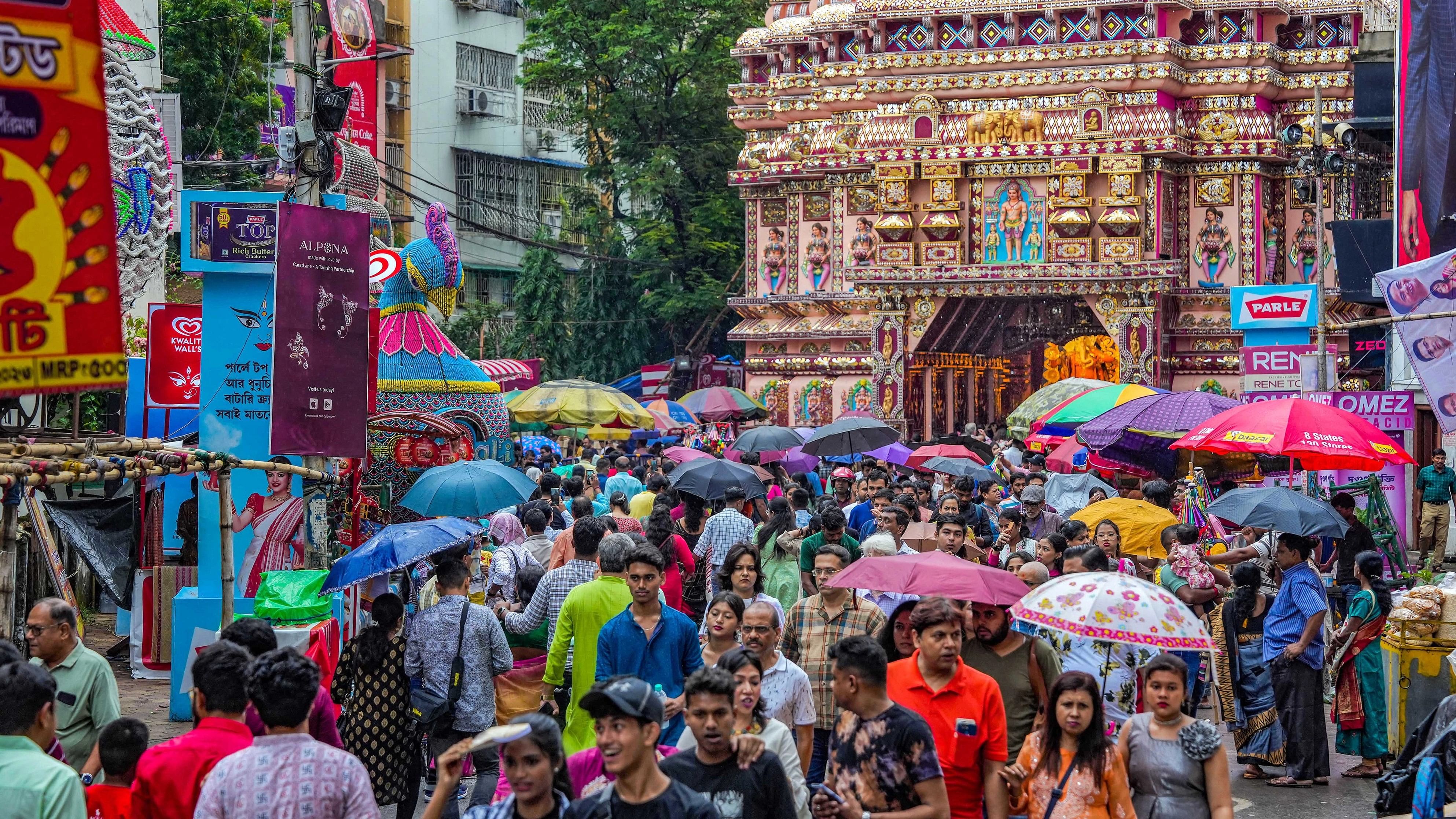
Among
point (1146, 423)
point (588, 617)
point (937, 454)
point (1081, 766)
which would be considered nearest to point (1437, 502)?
point (1146, 423)

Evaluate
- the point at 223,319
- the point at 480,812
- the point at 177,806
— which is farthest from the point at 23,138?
the point at 223,319

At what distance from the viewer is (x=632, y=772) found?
5066 mm

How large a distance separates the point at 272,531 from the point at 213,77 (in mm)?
16607

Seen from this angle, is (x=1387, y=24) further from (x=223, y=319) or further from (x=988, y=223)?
(x=223, y=319)

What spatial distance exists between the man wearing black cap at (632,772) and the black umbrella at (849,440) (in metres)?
13.4

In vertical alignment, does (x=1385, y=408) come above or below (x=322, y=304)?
below

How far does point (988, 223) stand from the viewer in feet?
98.2

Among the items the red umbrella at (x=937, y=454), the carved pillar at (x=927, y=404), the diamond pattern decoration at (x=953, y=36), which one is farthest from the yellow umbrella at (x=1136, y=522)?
the diamond pattern decoration at (x=953, y=36)

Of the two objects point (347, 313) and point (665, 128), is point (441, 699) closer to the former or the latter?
point (347, 313)

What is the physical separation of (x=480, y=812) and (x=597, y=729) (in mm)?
420

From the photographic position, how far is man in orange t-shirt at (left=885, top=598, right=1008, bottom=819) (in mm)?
6426

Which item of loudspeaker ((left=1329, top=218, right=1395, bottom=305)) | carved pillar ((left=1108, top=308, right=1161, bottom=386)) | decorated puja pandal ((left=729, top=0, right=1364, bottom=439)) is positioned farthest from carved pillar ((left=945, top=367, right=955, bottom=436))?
loudspeaker ((left=1329, top=218, right=1395, bottom=305))

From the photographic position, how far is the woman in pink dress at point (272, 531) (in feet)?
39.3

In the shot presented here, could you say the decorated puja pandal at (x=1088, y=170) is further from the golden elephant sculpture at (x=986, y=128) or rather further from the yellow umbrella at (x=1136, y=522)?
the yellow umbrella at (x=1136, y=522)
